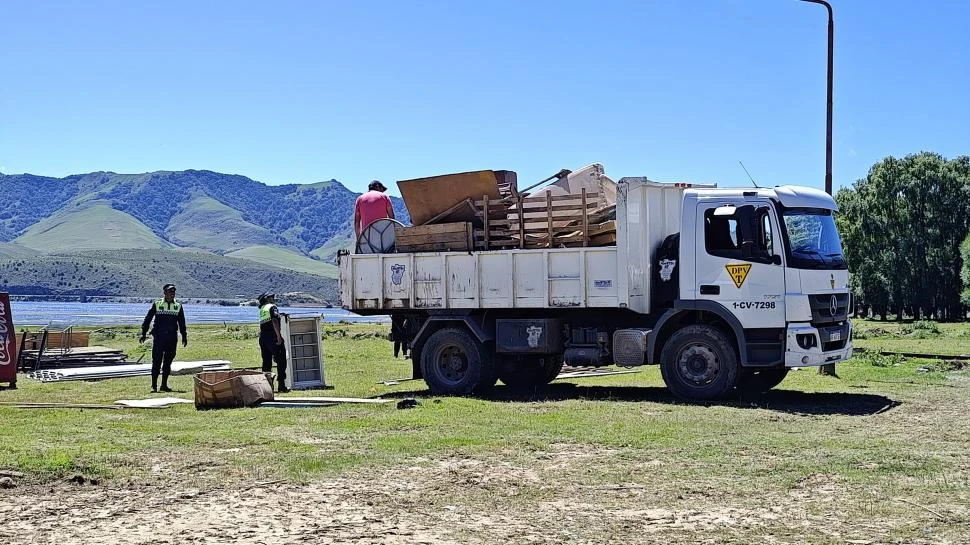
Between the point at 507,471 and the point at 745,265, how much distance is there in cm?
660

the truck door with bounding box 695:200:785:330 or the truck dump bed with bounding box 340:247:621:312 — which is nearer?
the truck door with bounding box 695:200:785:330

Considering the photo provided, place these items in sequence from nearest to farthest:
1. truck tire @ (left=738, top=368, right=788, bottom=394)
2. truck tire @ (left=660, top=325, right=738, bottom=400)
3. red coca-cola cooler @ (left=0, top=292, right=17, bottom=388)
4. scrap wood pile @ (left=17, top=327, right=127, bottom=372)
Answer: truck tire @ (left=660, top=325, right=738, bottom=400), truck tire @ (left=738, top=368, right=788, bottom=394), red coca-cola cooler @ (left=0, top=292, right=17, bottom=388), scrap wood pile @ (left=17, top=327, right=127, bottom=372)

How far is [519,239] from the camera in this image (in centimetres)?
1672

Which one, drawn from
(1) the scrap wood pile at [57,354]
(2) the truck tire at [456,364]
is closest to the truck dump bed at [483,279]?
(2) the truck tire at [456,364]

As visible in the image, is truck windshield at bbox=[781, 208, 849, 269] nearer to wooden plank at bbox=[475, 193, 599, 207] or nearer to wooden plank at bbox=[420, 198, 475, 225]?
wooden plank at bbox=[475, 193, 599, 207]

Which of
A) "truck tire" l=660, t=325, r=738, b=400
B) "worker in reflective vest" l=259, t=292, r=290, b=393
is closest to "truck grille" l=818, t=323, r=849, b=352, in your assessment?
"truck tire" l=660, t=325, r=738, b=400

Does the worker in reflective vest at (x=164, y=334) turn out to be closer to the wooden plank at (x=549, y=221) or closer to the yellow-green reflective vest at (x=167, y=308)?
the yellow-green reflective vest at (x=167, y=308)

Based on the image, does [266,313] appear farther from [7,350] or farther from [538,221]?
[538,221]

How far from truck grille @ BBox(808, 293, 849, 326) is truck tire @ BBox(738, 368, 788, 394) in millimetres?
1564

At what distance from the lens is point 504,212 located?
1692cm

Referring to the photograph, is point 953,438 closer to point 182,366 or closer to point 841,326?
point 841,326

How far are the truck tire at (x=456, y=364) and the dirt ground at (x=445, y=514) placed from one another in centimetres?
781

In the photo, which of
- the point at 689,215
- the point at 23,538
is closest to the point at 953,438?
the point at 689,215

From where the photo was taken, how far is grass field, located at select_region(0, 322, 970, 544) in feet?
23.7
